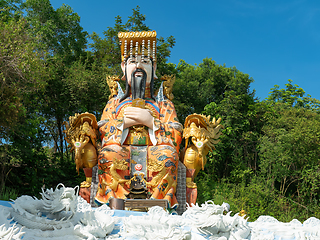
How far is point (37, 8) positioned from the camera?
11211 mm

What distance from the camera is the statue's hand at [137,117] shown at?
6.52 m

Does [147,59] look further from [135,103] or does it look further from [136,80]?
[135,103]

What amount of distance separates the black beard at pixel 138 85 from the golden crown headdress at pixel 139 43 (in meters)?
0.44

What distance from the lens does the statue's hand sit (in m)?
6.52

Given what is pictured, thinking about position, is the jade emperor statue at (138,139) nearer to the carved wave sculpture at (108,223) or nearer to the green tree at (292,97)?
the carved wave sculpture at (108,223)

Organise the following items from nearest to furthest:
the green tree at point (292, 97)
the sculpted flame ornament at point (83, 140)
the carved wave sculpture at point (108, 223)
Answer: the carved wave sculpture at point (108, 223)
the sculpted flame ornament at point (83, 140)
the green tree at point (292, 97)

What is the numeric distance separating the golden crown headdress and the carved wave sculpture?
4290 millimetres

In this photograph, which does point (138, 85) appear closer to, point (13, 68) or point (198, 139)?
point (198, 139)

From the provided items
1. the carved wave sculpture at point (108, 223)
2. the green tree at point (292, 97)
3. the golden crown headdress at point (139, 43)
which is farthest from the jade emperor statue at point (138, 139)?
the green tree at point (292, 97)

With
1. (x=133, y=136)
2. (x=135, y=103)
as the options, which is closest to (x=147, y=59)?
(x=135, y=103)

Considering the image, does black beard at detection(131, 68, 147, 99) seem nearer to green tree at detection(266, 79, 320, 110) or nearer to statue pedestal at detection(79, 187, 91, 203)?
statue pedestal at detection(79, 187, 91, 203)

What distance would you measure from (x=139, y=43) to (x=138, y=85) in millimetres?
944

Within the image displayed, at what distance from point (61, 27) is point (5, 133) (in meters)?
5.12

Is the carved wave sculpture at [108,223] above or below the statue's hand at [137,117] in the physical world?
below
